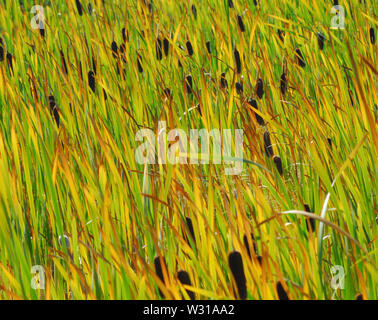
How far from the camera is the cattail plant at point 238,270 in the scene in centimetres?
92

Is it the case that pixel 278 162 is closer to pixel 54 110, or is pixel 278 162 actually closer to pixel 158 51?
pixel 54 110

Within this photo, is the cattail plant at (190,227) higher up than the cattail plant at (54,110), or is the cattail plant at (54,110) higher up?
the cattail plant at (54,110)

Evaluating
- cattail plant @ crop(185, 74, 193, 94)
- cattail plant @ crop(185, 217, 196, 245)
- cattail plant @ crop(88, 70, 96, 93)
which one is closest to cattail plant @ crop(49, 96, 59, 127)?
cattail plant @ crop(88, 70, 96, 93)

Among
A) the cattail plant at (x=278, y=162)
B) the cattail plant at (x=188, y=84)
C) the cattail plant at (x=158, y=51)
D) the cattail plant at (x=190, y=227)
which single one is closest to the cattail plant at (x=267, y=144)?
the cattail plant at (x=278, y=162)

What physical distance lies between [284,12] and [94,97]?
5.75ft

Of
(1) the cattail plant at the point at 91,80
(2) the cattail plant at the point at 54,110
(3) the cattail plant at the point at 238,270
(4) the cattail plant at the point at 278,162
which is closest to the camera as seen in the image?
(3) the cattail plant at the point at 238,270

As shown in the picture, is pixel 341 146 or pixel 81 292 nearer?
pixel 81 292

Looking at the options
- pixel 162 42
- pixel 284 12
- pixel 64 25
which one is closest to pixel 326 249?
pixel 162 42

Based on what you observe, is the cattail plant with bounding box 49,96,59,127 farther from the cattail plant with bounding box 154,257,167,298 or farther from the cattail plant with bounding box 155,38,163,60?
the cattail plant with bounding box 154,257,167,298

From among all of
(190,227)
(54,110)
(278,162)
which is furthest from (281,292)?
(54,110)

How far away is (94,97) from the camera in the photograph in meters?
2.12

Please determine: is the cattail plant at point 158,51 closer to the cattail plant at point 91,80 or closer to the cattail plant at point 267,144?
the cattail plant at point 91,80

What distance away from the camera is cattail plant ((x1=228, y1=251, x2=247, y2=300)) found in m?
0.92
